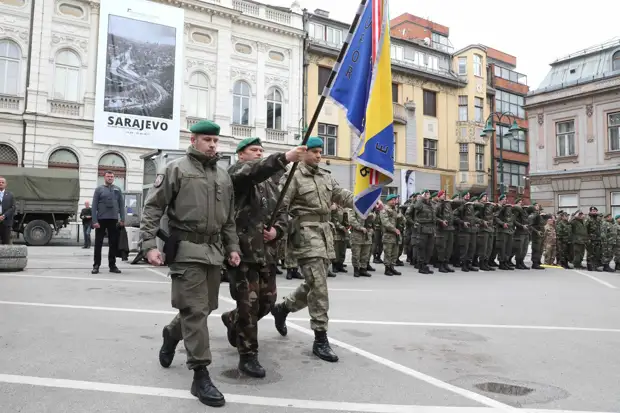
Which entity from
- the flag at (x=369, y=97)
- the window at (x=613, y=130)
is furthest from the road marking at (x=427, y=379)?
the window at (x=613, y=130)

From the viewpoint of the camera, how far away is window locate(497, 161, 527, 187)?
42.9 m

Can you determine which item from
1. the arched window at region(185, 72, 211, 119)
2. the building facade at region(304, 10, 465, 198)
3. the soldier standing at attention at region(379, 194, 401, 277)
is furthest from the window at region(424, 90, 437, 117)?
the soldier standing at attention at region(379, 194, 401, 277)

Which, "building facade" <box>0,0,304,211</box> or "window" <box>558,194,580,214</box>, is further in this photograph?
"window" <box>558,194,580,214</box>

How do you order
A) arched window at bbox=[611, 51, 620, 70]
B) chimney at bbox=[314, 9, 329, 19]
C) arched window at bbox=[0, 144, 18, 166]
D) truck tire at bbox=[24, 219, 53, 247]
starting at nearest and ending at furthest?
truck tire at bbox=[24, 219, 53, 247] → arched window at bbox=[0, 144, 18, 166] → arched window at bbox=[611, 51, 620, 70] → chimney at bbox=[314, 9, 329, 19]

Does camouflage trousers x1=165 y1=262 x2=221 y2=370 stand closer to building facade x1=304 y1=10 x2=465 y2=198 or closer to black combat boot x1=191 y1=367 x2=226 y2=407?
black combat boot x1=191 y1=367 x2=226 y2=407

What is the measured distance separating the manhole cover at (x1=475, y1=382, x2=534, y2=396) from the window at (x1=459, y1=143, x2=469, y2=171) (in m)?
35.3

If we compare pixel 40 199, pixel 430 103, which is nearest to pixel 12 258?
pixel 40 199

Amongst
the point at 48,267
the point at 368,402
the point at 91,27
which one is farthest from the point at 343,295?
the point at 91,27

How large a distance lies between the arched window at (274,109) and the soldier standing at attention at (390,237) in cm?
1697

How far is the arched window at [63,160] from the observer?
23.5m

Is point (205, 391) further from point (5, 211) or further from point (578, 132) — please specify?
point (578, 132)

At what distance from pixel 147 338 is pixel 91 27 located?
922 inches

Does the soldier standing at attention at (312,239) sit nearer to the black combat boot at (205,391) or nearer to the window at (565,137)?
the black combat boot at (205,391)

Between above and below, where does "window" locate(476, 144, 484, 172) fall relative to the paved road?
above
